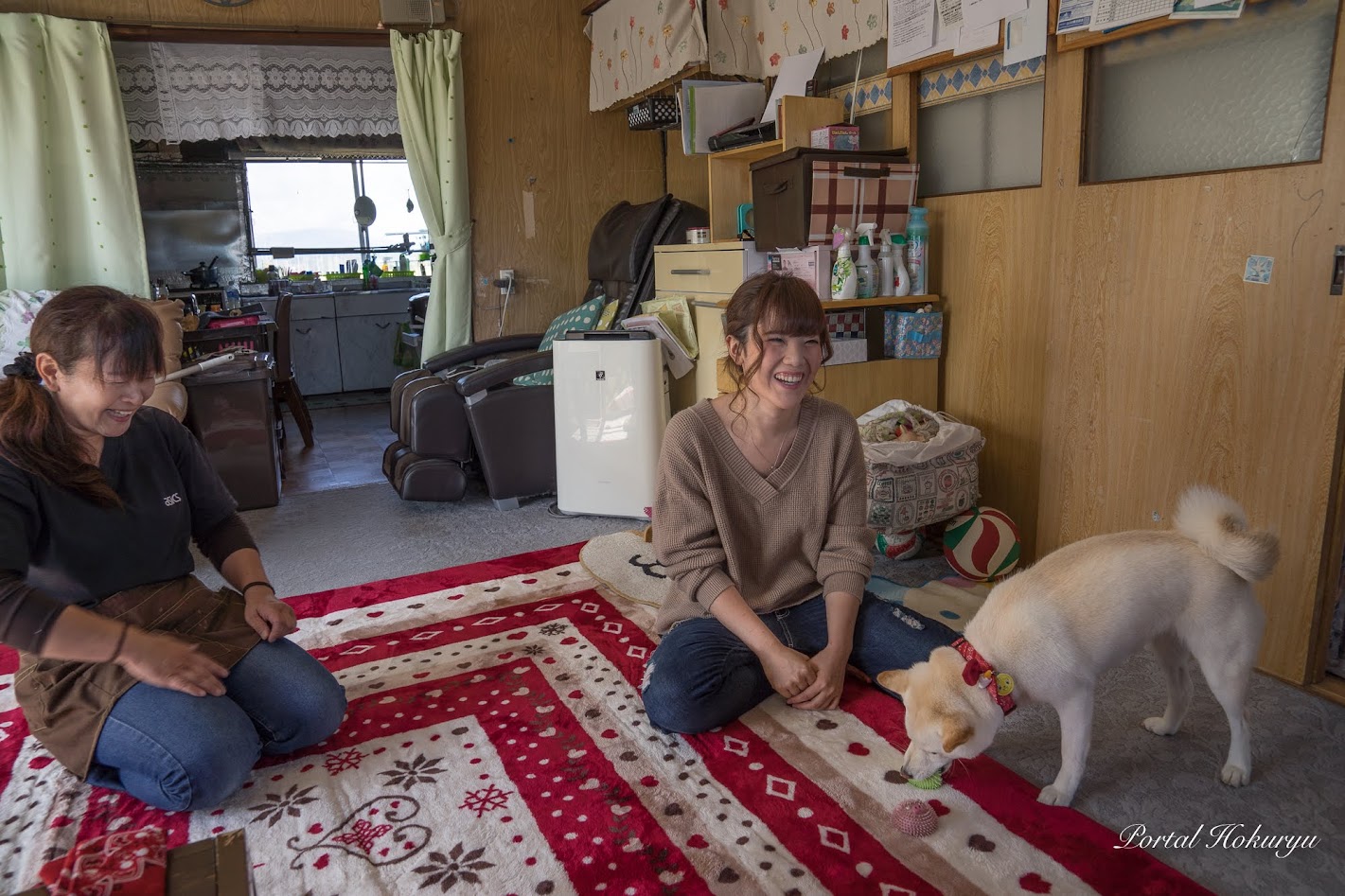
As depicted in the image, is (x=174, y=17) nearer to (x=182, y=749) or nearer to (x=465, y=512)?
(x=465, y=512)

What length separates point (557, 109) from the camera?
4695mm

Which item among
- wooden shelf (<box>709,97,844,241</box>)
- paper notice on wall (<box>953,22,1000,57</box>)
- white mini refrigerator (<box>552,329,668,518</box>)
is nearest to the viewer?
paper notice on wall (<box>953,22,1000,57</box>)

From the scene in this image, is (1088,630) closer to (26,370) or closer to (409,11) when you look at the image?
(26,370)

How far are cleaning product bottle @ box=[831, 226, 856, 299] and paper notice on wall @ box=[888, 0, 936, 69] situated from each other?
575 millimetres

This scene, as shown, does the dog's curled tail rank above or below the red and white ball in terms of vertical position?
above

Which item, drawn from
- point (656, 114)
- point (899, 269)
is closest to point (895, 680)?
point (899, 269)

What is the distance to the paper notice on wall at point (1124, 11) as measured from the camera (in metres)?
2.04

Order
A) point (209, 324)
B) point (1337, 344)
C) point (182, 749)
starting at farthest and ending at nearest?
point (209, 324) < point (1337, 344) < point (182, 749)

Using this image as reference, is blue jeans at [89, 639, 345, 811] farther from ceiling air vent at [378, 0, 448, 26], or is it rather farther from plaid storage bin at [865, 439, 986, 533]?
ceiling air vent at [378, 0, 448, 26]

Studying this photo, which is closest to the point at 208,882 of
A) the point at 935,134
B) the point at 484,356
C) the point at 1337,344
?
the point at 1337,344

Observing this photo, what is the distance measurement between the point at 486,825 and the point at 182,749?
53 cm

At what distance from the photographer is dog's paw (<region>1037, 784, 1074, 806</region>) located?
5.02 feet

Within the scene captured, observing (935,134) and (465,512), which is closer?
(935,134)

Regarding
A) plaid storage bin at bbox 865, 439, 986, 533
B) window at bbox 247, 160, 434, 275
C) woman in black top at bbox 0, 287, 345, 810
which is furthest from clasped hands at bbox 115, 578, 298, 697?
window at bbox 247, 160, 434, 275
